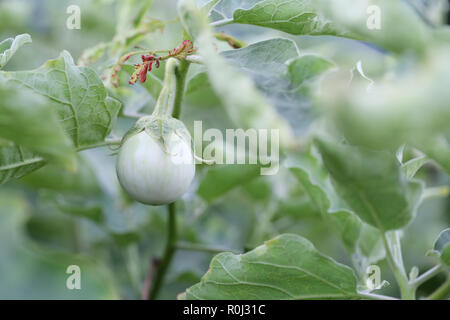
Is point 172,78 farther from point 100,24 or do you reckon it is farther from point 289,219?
point 100,24

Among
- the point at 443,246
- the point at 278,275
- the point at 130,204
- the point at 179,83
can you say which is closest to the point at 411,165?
the point at 443,246

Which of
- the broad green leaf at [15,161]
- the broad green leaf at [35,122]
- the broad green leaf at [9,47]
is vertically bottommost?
the broad green leaf at [15,161]

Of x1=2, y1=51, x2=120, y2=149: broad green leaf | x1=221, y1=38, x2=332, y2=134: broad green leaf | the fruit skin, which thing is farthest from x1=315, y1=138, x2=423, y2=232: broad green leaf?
x1=2, y1=51, x2=120, y2=149: broad green leaf

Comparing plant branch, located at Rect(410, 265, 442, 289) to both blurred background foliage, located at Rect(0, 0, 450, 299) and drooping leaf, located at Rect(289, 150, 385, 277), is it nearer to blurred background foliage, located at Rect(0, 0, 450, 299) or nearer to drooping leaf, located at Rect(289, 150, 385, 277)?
drooping leaf, located at Rect(289, 150, 385, 277)

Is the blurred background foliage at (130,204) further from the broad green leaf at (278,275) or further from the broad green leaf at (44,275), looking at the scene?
the broad green leaf at (278,275)

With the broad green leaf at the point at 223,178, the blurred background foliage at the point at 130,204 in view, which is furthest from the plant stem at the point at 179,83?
the broad green leaf at the point at 223,178

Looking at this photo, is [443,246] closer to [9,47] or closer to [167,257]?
[167,257]

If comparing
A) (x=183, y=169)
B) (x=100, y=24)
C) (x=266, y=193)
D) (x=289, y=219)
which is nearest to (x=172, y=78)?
(x=183, y=169)
